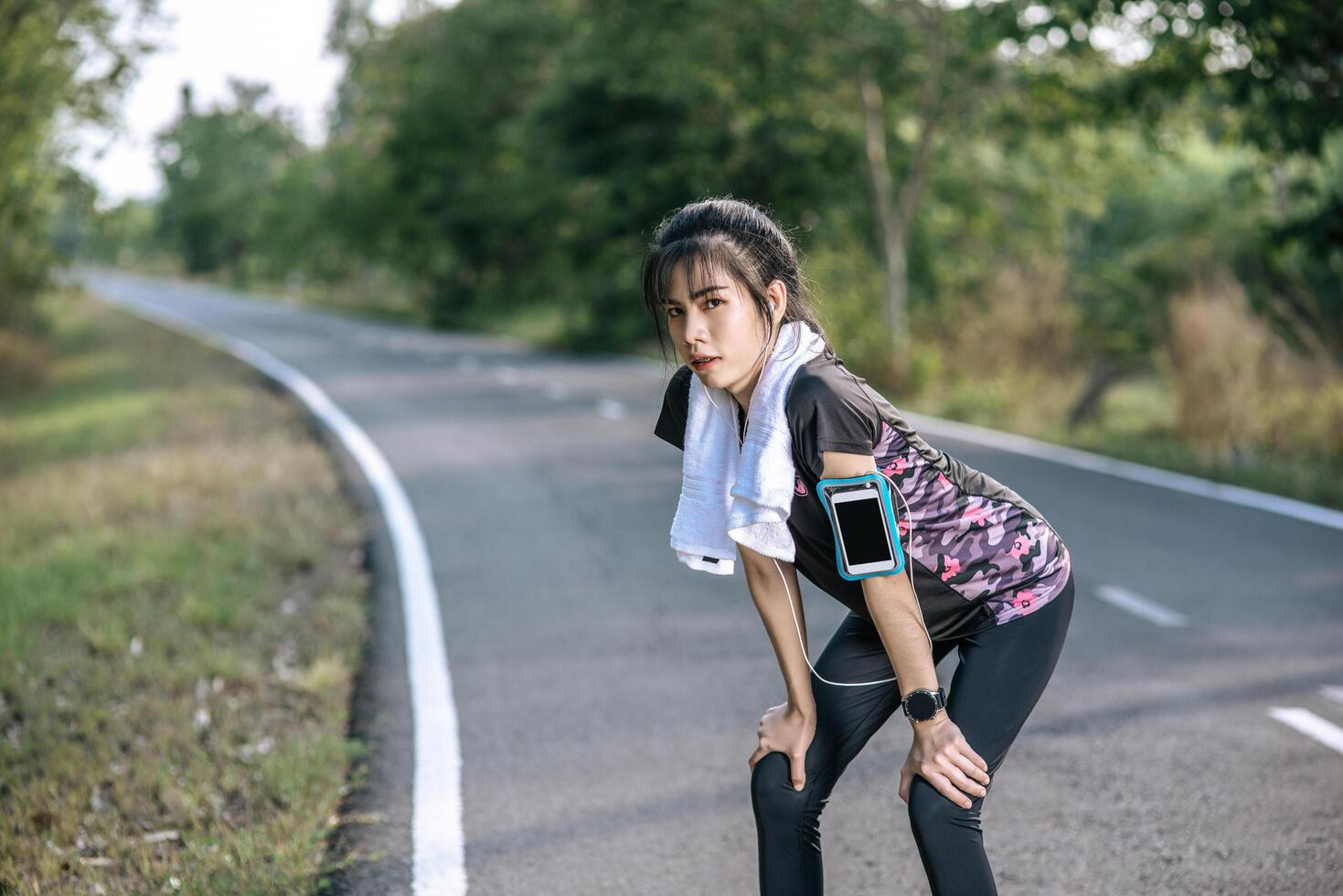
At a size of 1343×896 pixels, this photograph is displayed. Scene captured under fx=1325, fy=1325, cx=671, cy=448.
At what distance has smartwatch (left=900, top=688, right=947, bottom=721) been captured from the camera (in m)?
2.43

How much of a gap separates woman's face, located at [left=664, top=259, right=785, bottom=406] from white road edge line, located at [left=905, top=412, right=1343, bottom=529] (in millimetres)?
7553

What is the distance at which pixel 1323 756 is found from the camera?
4.57 m

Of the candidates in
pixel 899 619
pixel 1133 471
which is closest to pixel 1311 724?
pixel 899 619

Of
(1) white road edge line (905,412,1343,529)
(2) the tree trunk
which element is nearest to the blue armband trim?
(1) white road edge line (905,412,1343,529)

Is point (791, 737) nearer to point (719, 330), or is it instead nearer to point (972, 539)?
point (972, 539)

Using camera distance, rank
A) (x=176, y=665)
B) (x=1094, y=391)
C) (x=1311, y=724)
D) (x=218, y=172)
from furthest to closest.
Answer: (x=218, y=172) → (x=1094, y=391) → (x=176, y=665) → (x=1311, y=724)

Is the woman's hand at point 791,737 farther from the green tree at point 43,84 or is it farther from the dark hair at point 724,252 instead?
the green tree at point 43,84

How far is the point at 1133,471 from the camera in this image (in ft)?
36.8

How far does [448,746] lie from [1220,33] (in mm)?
8328

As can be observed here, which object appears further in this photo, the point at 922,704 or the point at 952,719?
the point at 952,719

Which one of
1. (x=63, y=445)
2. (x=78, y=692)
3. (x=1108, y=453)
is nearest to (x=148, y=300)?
(x=63, y=445)

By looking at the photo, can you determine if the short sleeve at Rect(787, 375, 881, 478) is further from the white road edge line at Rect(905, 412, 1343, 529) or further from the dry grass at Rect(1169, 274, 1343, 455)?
the dry grass at Rect(1169, 274, 1343, 455)

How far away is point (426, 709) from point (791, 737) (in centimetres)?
292

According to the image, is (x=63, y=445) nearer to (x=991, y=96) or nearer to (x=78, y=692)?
(x=78, y=692)
